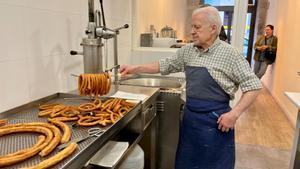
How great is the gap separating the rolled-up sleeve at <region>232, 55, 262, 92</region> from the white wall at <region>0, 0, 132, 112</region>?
3.43ft

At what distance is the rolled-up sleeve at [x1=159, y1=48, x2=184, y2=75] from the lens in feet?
5.43

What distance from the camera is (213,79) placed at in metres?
1.45

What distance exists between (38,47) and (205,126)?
1068 mm

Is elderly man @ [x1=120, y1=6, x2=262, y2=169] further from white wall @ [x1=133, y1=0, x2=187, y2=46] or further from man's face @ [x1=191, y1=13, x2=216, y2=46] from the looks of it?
white wall @ [x1=133, y1=0, x2=187, y2=46]

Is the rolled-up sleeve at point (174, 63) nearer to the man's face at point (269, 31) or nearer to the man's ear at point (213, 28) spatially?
the man's ear at point (213, 28)

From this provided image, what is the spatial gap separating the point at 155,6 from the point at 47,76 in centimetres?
226

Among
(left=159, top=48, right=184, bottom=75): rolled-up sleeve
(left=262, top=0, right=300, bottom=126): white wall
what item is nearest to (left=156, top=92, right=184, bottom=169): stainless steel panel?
(left=159, top=48, right=184, bottom=75): rolled-up sleeve

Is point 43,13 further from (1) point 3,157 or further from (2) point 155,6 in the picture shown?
(2) point 155,6

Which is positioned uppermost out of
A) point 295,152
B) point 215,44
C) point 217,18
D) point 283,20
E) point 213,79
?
point 283,20

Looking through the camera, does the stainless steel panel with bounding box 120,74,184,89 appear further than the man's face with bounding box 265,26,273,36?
No

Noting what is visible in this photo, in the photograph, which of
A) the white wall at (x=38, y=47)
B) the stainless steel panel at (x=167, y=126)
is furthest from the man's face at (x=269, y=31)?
the white wall at (x=38, y=47)

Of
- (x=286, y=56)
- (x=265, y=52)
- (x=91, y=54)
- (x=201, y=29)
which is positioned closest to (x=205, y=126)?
(x=201, y=29)

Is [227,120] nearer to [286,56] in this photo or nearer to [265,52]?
[286,56]

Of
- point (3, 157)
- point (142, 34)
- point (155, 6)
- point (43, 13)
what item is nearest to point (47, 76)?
point (43, 13)
